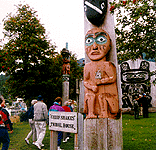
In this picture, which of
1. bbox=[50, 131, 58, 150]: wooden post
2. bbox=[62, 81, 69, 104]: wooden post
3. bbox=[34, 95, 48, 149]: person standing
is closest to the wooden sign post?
bbox=[50, 131, 58, 150]: wooden post

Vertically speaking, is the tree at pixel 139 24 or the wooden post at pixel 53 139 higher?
the tree at pixel 139 24

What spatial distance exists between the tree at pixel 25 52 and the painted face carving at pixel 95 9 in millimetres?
13005

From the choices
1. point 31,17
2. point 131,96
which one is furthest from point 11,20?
point 131,96

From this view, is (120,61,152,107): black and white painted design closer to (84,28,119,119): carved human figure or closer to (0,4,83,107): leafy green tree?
(0,4,83,107): leafy green tree

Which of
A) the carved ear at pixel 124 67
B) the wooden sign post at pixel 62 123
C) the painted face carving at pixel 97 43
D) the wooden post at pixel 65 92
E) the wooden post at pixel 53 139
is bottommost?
the wooden post at pixel 53 139

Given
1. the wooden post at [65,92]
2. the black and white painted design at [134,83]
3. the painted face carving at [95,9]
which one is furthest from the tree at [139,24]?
the black and white painted design at [134,83]

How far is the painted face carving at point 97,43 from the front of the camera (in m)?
4.93

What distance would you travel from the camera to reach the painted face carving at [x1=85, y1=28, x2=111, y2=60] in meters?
4.93

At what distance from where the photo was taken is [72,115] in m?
4.54

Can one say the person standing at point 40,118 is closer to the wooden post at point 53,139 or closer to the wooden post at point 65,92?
the wooden post at point 53,139

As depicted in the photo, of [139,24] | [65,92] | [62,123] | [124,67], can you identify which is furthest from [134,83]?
[62,123]

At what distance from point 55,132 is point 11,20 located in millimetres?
15587

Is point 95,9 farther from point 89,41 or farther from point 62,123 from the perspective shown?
point 62,123

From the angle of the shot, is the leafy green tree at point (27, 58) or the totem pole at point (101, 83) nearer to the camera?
the totem pole at point (101, 83)
